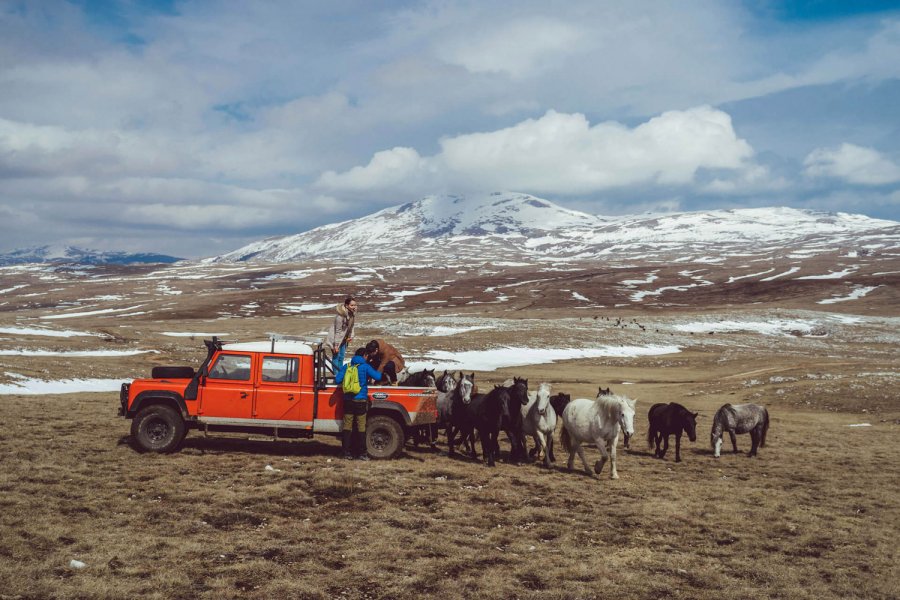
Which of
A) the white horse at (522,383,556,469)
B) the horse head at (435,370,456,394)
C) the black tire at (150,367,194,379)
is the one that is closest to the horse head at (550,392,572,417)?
the white horse at (522,383,556,469)

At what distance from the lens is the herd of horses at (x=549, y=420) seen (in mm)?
15141

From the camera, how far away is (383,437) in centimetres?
1548

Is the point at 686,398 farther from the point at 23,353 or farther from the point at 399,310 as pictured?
the point at 399,310

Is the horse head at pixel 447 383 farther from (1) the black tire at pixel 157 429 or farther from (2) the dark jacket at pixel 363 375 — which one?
(1) the black tire at pixel 157 429

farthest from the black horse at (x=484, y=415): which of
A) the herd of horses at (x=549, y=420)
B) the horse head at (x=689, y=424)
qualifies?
the horse head at (x=689, y=424)

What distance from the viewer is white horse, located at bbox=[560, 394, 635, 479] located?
1495 centimetres

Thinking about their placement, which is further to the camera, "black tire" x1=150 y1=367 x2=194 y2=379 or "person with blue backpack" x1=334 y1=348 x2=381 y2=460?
"black tire" x1=150 y1=367 x2=194 y2=379

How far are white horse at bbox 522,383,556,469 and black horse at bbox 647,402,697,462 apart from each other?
13.3 feet

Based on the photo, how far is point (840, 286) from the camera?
134750mm

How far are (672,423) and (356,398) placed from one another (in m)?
9.88

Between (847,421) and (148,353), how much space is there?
152ft

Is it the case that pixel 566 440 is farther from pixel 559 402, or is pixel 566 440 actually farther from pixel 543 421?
pixel 559 402

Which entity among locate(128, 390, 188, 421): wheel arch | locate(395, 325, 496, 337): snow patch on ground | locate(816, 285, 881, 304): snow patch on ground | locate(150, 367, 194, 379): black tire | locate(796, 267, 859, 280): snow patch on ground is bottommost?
locate(128, 390, 188, 421): wheel arch

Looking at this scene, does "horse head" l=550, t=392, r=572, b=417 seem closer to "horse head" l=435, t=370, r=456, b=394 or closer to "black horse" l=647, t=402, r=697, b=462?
"black horse" l=647, t=402, r=697, b=462
